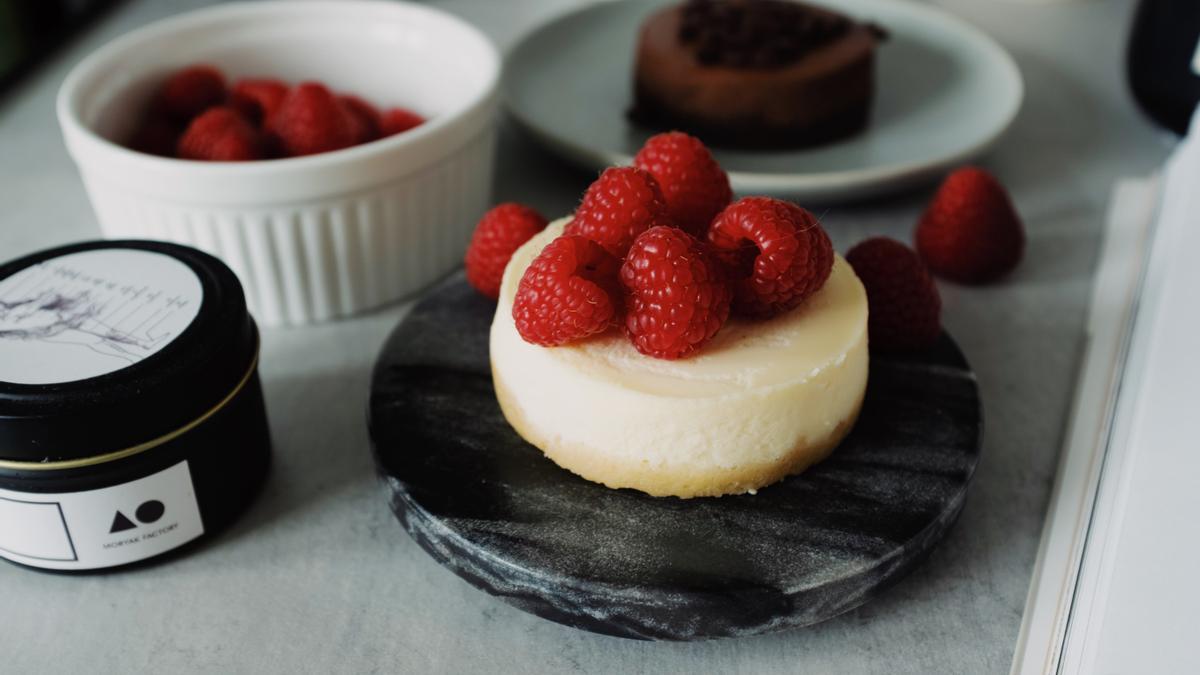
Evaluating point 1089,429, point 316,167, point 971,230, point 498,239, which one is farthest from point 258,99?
point 1089,429

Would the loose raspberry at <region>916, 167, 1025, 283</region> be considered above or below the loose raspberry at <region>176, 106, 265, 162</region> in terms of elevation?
below

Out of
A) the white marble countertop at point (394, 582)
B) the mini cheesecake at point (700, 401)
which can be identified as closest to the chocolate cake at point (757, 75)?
the white marble countertop at point (394, 582)

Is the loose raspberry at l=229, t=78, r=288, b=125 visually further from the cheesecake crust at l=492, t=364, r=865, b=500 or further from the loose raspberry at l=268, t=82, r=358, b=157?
the cheesecake crust at l=492, t=364, r=865, b=500

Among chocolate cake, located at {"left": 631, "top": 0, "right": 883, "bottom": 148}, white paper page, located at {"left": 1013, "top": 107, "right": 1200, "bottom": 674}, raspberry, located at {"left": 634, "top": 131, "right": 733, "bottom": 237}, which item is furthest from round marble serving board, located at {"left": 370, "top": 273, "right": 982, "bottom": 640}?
chocolate cake, located at {"left": 631, "top": 0, "right": 883, "bottom": 148}

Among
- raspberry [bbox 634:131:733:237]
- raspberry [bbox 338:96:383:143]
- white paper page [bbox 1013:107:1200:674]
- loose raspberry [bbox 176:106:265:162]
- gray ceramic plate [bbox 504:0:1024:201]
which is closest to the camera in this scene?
white paper page [bbox 1013:107:1200:674]

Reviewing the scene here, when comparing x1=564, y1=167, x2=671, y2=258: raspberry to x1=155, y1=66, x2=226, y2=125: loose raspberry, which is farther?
x1=155, y1=66, x2=226, y2=125: loose raspberry

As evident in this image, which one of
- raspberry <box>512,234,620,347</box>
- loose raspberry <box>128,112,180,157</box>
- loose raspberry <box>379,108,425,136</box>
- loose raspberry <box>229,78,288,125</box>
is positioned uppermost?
raspberry <box>512,234,620,347</box>
